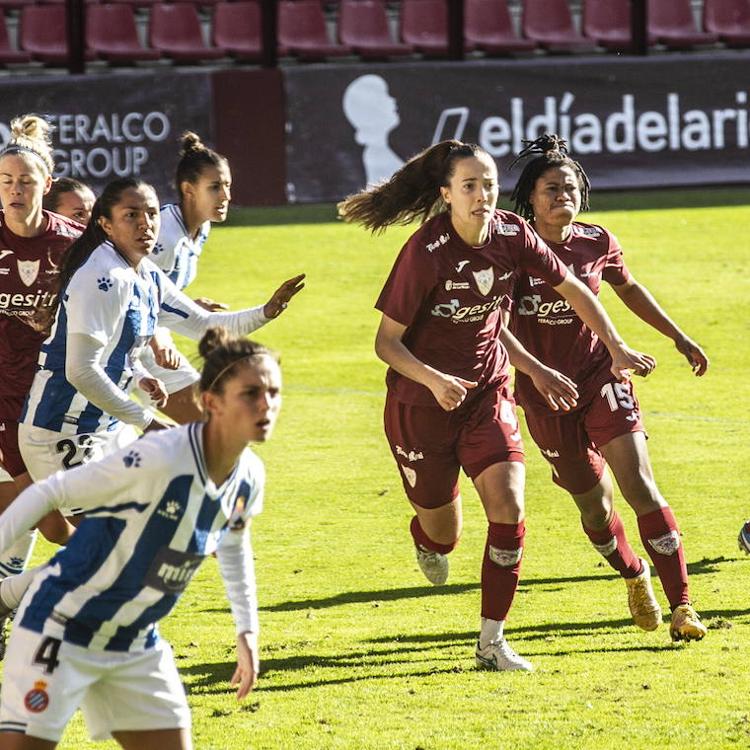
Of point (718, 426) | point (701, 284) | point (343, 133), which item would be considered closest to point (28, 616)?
point (718, 426)

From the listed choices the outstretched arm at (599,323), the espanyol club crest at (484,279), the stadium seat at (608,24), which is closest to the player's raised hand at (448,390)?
the espanyol club crest at (484,279)

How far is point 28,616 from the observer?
458 centimetres

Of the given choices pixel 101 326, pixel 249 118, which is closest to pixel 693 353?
pixel 101 326

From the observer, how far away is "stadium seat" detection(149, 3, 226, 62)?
25422 millimetres

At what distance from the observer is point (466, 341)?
7.14 meters

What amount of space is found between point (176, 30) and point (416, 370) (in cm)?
1990

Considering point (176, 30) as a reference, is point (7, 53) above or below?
below

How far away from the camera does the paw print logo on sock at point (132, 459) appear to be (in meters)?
4.54

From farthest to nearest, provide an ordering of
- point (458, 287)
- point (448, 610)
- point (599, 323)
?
point (448, 610) → point (599, 323) → point (458, 287)

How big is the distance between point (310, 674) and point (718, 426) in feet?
20.0

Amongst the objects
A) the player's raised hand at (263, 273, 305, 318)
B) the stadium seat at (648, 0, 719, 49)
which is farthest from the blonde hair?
the stadium seat at (648, 0, 719, 49)

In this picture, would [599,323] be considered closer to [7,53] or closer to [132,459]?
[132,459]

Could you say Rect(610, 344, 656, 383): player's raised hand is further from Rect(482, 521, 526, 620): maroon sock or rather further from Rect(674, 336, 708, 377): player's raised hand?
Rect(482, 521, 526, 620): maroon sock

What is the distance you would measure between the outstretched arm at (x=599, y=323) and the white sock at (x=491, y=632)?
4.11 feet
